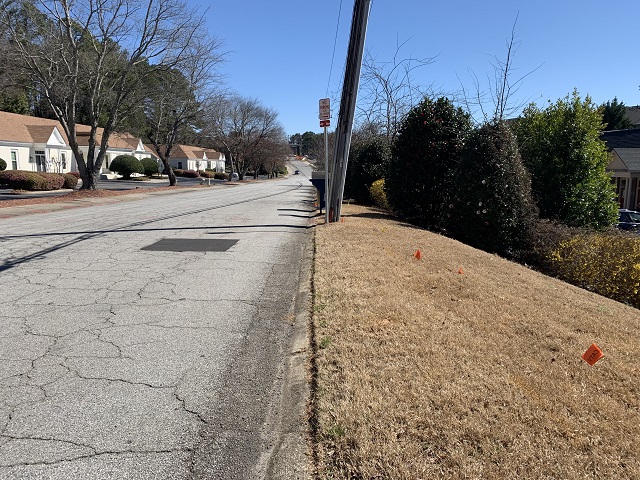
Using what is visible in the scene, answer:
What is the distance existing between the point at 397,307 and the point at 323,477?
2.84 meters

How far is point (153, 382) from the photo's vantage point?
355 centimetres

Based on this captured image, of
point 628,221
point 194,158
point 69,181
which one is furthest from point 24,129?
point 194,158

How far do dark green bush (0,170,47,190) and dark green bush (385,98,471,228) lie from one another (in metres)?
24.5

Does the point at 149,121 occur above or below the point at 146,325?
above

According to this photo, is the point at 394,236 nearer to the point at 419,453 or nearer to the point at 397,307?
the point at 397,307

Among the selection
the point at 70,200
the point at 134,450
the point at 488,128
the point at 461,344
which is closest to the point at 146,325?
the point at 134,450

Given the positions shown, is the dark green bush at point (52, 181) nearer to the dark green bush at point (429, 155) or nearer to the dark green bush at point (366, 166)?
the dark green bush at point (366, 166)

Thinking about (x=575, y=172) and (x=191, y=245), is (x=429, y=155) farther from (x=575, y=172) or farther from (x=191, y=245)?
(x=191, y=245)

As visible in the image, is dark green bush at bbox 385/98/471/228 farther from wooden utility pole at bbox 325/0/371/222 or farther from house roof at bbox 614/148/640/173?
house roof at bbox 614/148/640/173

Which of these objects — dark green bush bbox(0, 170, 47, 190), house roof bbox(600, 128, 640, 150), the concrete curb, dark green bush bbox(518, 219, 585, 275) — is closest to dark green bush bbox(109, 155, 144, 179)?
dark green bush bbox(0, 170, 47, 190)

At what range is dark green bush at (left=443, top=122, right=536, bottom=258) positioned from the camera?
35.7ft

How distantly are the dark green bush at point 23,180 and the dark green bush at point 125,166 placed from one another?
72.7 feet

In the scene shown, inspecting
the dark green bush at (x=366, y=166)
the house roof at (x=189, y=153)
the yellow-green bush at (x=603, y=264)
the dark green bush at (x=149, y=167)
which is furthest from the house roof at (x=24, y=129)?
the yellow-green bush at (x=603, y=264)

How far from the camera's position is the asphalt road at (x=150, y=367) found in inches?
105
